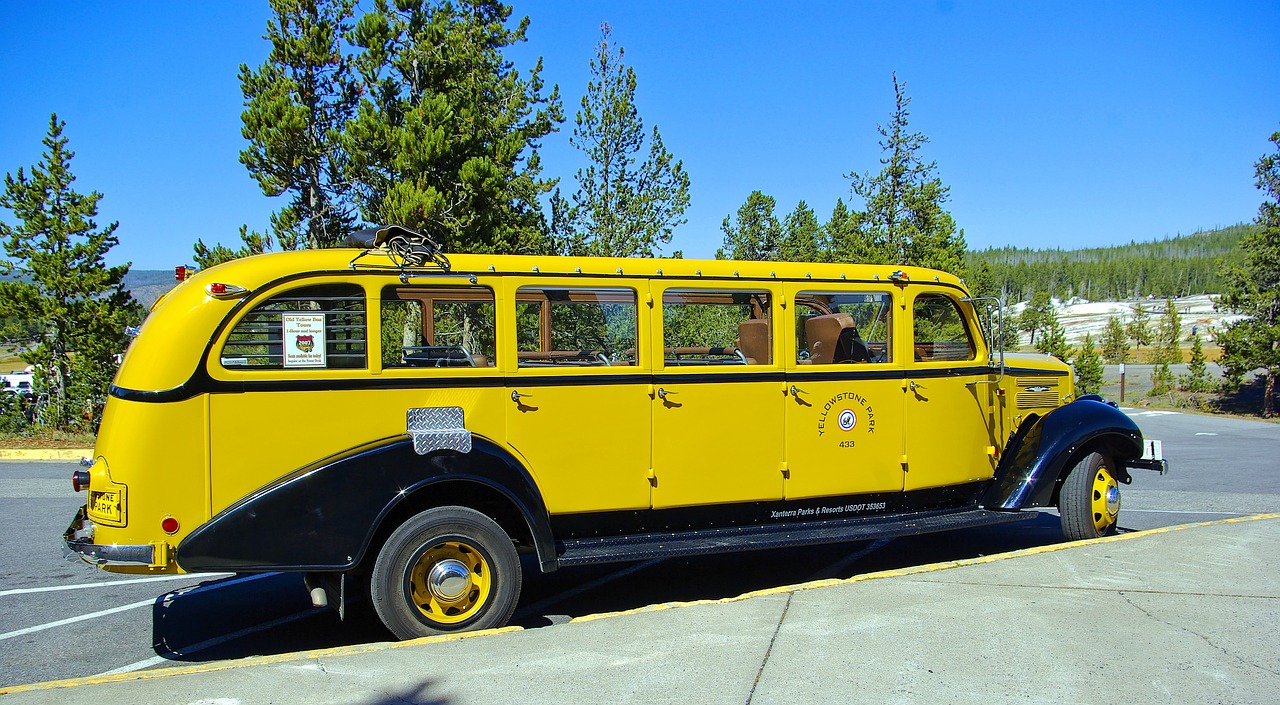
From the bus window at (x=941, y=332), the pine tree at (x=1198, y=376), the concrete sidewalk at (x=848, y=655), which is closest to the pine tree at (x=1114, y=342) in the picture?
the pine tree at (x=1198, y=376)

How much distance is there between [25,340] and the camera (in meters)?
18.7

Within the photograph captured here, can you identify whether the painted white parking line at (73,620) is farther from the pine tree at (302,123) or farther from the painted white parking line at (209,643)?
the pine tree at (302,123)

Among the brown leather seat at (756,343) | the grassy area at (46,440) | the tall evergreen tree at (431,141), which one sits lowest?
the grassy area at (46,440)

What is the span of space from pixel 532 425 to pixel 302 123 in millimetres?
13412

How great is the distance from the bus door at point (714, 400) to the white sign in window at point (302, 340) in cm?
222

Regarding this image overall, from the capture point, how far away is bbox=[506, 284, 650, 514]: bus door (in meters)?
5.80

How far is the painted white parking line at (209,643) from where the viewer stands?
5.25 metres

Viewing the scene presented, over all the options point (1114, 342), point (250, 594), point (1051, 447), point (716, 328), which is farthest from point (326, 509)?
point (1114, 342)

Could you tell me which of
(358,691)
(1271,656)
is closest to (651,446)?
(358,691)

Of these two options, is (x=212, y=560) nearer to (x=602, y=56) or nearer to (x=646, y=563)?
(x=646, y=563)

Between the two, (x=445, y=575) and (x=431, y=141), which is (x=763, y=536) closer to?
(x=445, y=575)

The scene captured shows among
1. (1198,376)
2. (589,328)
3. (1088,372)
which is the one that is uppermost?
(589,328)

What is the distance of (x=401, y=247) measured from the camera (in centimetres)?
565

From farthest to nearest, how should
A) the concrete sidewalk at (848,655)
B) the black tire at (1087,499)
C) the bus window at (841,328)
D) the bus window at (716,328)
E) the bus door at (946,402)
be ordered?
the black tire at (1087,499) → the bus door at (946,402) → the bus window at (841,328) → the bus window at (716,328) → the concrete sidewalk at (848,655)
